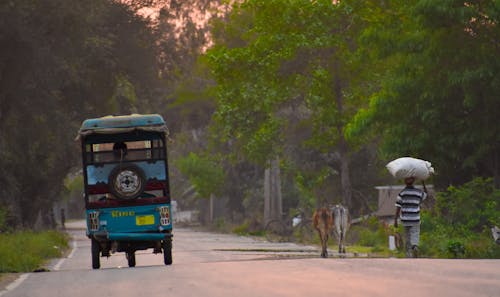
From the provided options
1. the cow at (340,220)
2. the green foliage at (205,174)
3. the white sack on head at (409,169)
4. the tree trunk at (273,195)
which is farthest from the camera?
the green foliage at (205,174)

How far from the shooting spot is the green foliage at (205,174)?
79.9 m

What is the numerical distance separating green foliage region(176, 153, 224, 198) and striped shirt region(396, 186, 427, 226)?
5681cm

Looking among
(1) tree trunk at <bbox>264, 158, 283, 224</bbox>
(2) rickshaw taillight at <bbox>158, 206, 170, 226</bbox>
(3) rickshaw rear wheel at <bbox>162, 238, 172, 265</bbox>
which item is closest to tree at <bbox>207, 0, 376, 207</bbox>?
(1) tree trunk at <bbox>264, 158, 283, 224</bbox>

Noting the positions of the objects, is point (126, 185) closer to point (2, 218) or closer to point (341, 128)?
point (2, 218)

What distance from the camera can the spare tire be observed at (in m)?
24.2

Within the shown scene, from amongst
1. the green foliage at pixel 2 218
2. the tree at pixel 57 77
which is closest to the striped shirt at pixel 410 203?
the green foliage at pixel 2 218

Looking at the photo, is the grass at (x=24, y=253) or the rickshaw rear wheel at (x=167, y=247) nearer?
the rickshaw rear wheel at (x=167, y=247)

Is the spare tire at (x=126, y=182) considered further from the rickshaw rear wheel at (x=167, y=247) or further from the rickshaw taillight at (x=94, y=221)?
the rickshaw rear wheel at (x=167, y=247)

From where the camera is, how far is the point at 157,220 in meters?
24.3

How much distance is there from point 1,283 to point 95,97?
28765mm

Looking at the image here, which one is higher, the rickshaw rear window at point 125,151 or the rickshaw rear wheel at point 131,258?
the rickshaw rear window at point 125,151

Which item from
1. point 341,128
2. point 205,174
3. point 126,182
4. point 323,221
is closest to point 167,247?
point 126,182

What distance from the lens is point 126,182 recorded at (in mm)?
24172

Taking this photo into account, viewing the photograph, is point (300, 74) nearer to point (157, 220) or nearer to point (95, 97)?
A: point (95, 97)
